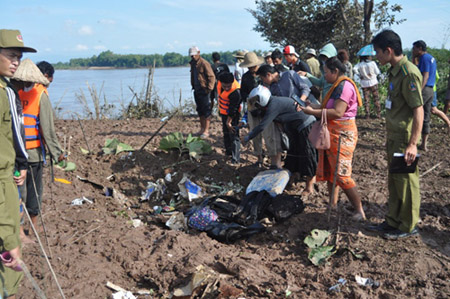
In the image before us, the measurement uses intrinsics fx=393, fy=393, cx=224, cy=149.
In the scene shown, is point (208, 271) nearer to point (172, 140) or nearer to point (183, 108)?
point (172, 140)

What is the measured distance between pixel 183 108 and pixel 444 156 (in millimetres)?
A: 6829

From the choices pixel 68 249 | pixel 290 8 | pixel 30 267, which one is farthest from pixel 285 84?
pixel 290 8

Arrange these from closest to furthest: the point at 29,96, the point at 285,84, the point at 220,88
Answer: the point at 29,96
the point at 285,84
the point at 220,88

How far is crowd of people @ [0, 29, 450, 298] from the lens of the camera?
8.28 ft

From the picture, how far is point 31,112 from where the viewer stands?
388 centimetres

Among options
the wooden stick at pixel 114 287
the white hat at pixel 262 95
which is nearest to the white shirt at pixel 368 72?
the white hat at pixel 262 95

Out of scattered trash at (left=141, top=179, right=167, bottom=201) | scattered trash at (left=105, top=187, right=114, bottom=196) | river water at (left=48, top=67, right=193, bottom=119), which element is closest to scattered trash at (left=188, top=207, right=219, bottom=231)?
scattered trash at (left=141, top=179, right=167, bottom=201)

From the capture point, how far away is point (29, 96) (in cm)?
386

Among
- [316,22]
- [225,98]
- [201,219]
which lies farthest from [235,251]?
[316,22]

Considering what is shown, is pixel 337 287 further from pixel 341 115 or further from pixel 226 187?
pixel 226 187

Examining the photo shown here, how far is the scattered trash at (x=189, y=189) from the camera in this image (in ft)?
19.0

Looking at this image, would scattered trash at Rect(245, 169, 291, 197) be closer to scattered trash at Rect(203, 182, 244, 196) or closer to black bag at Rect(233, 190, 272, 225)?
black bag at Rect(233, 190, 272, 225)

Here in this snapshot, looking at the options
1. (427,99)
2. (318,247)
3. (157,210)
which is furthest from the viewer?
(427,99)

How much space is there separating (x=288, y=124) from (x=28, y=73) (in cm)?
325
